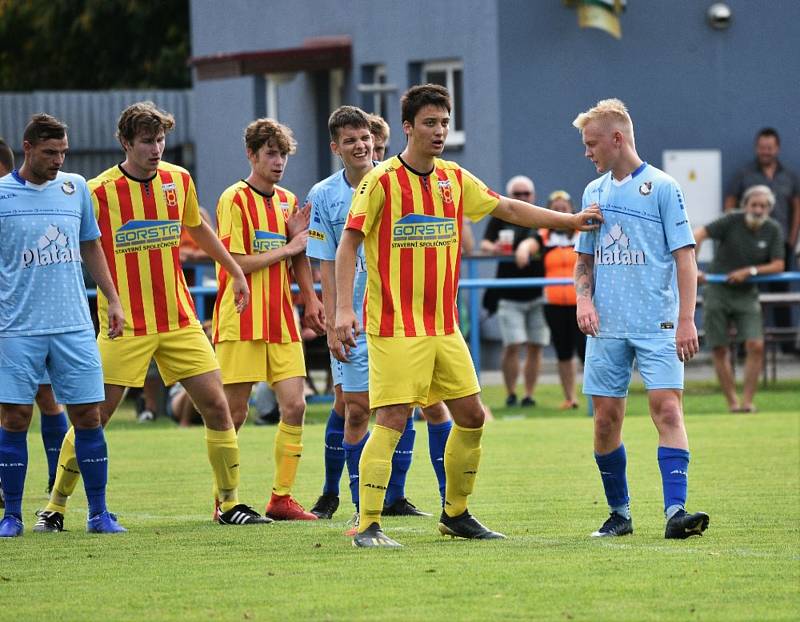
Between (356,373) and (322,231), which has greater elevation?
(322,231)

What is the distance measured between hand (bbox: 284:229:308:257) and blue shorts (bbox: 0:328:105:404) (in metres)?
1.39

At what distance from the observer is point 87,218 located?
338 inches

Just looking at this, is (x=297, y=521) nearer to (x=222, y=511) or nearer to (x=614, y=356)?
(x=222, y=511)

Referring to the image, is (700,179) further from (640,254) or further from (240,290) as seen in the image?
(640,254)

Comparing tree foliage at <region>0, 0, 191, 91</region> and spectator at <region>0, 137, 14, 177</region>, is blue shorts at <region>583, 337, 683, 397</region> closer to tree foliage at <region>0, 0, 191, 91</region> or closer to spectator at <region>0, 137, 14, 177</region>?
spectator at <region>0, 137, 14, 177</region>

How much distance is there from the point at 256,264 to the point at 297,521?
1460 millimetres

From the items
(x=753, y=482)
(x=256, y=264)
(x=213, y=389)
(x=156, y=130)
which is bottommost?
(x=753, y=482)

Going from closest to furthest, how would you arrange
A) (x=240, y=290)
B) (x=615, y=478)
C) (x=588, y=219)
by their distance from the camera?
(x=588, y=219), (x=615, y=478), (x=240, y=290)

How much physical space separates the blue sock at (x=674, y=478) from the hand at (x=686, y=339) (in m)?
0.48

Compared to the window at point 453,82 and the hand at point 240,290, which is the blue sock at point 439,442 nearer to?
the hand at point 240,290

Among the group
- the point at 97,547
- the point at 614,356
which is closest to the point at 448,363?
the point at 614,356

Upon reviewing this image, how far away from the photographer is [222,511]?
9078 millimetres

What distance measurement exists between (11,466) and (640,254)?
3461 millimetres

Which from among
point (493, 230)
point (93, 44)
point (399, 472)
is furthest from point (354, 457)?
point (93, 44)
